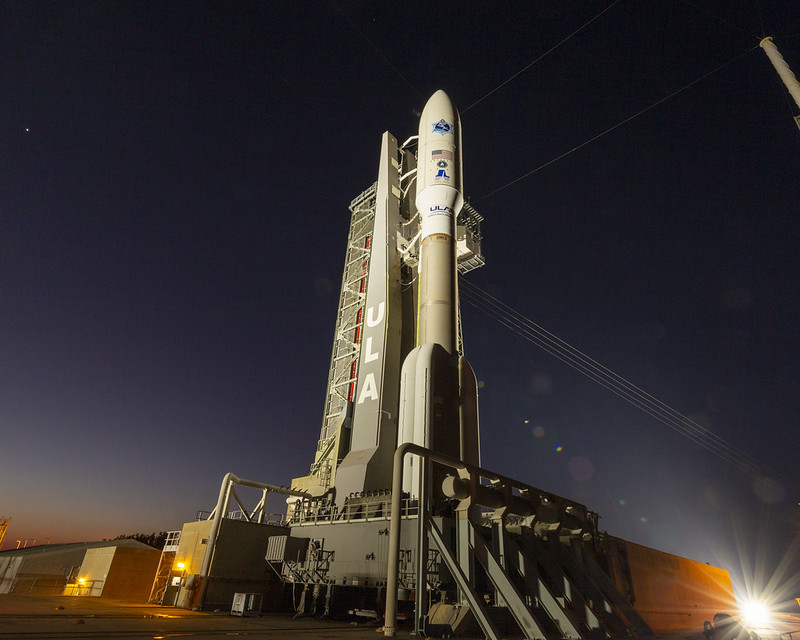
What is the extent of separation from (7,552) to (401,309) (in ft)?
119

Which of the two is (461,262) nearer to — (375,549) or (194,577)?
(375,549)

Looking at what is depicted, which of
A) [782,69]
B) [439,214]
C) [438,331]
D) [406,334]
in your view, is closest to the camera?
[782,69]

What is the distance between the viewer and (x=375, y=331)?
23547mm

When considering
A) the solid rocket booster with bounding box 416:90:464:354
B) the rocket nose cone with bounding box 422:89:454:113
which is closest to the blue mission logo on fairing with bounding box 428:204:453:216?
the solid rocket booster with bounding box 416:90:464:354

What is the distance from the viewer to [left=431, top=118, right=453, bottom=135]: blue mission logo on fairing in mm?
23453

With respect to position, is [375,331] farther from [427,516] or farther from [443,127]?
[427,516]

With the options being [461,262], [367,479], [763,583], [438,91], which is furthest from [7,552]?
[763,583]

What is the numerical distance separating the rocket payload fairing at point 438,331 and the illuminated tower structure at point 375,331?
2.54 meters

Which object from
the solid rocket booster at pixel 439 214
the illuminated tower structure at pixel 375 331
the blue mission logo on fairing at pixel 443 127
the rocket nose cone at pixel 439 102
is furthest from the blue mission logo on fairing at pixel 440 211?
the rocket nose cone at pixel 439 102

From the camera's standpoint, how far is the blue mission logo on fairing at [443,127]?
2345 cm

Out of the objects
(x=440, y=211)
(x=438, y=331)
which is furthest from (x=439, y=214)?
(x=438, y=331)

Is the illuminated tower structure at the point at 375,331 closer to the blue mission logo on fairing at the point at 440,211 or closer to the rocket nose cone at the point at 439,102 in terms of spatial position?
the blue mission logo on fairing at the point at 440,211

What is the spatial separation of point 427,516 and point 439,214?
14.1 meters

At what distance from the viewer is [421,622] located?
10109 millimetres
